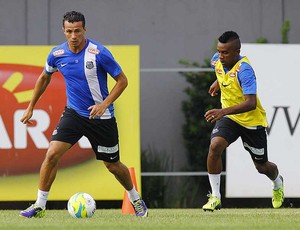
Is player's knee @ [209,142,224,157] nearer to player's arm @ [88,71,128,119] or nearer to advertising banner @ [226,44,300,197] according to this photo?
player's arm @ [88,71,128,119]

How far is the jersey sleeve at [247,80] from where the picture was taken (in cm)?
1222

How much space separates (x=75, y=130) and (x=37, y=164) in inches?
167

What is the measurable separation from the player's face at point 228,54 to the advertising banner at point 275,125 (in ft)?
12.1

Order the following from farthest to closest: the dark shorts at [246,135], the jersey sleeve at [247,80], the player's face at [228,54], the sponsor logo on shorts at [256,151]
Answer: the sponsor logo on shorts at [256,151] → the dark shorts at [246,135] → the player's face at [228,54] → the jersey sleeve at [247,80]

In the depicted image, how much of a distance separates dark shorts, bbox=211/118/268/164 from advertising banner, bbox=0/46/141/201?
10.8 ft

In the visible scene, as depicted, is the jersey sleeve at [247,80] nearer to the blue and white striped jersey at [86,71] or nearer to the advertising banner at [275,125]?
the blue and white striped jersey at [86,71]

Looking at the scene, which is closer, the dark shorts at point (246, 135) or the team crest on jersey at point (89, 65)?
the team crest on jersey at point (89, 65)

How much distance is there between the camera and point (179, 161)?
60.3 ft

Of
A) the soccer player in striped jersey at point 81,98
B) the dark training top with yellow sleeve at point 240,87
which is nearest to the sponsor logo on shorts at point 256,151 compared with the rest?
the dark training top with yellow sleeve at point 240,87

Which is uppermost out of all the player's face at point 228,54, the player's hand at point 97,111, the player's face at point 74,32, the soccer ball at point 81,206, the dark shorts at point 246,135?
the player's face at point 74,32

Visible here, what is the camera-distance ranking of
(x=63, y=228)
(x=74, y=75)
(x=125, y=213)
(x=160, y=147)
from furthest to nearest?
(x=160, y=147) < (x=125, y=213) < (x=74, y=75) < (x=63, y=228)

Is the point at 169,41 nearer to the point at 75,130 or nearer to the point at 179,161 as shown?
the point at 179,161

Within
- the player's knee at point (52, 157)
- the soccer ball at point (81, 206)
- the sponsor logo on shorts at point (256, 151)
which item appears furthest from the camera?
the sponsor logo on shorts at point (256, 151)

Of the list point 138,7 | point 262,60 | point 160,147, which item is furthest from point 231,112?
point 138,7
